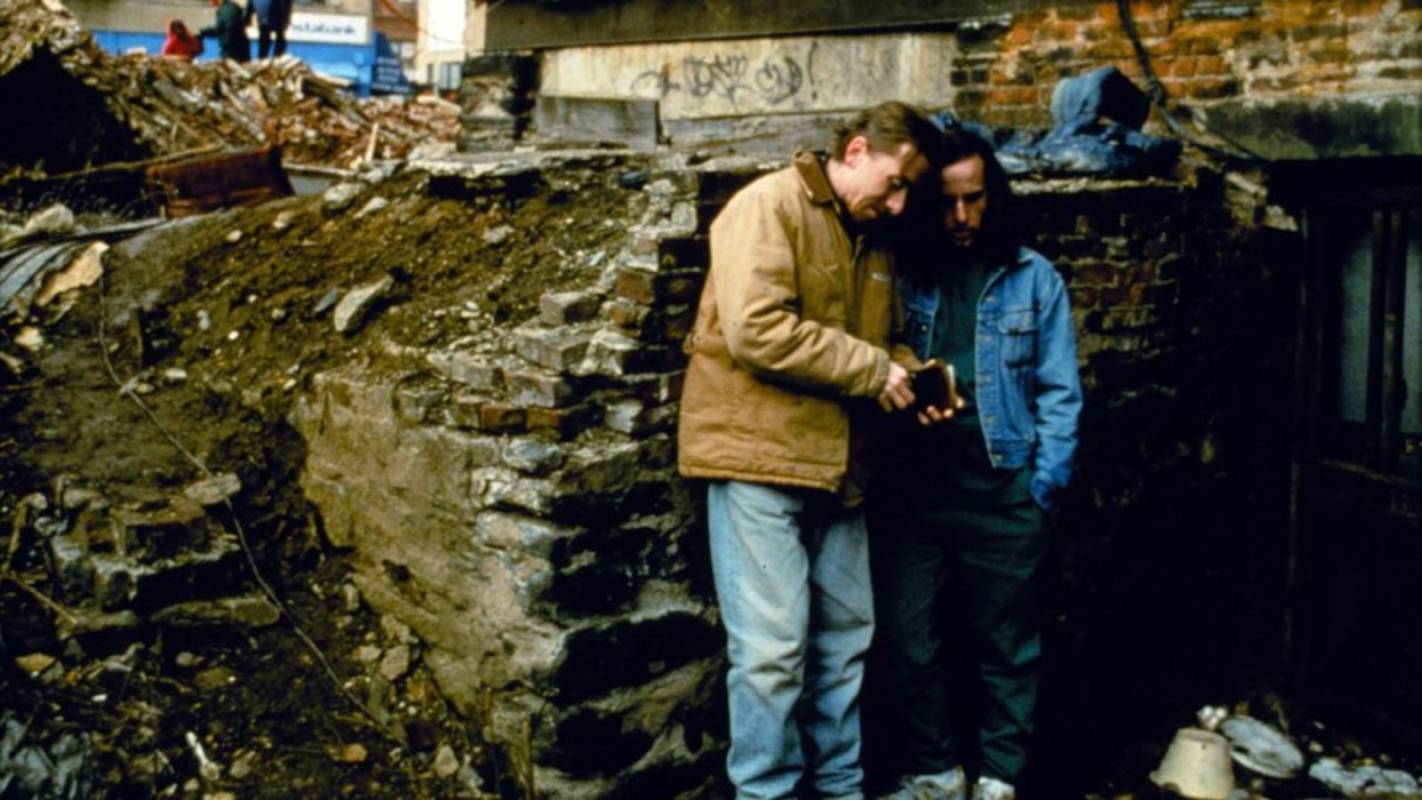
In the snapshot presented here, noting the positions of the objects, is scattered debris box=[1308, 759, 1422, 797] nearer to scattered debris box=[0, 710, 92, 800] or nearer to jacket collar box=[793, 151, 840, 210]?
jacket collar box=[793, 151, 840, 210]

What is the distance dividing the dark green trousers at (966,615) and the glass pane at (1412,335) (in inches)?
89.1

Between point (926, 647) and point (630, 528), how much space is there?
102cm

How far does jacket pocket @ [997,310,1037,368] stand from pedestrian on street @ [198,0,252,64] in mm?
17489

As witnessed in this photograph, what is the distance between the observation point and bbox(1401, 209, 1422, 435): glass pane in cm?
509

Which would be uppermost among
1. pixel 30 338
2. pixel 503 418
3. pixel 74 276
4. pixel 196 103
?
pixel 196 103

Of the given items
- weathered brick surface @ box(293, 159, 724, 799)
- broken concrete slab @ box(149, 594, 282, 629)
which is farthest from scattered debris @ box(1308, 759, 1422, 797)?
broken concrete slab @ box(149, 594, 282, 629)

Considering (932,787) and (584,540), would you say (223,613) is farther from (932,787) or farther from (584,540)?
(932,787)

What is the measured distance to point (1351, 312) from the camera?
5.41m

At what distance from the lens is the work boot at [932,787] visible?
3.95 m

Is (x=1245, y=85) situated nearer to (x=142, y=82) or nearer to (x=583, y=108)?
(x=583, y=108)

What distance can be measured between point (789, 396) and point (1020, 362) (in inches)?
34.2

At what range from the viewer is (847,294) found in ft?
11.3

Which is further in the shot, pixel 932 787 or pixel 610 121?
pixel 610 121

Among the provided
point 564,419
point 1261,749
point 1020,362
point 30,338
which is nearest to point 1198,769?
point 1261,749
